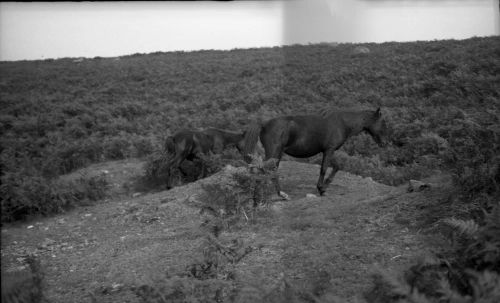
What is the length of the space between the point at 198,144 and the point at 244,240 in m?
5.63

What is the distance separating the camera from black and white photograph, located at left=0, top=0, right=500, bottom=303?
2.43 m

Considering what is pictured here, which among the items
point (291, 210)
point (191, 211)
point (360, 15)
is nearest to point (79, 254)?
point (191, 211)

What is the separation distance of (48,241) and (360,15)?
17.8 ft

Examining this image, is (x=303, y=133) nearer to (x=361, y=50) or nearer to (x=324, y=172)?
(x=324, y=172)

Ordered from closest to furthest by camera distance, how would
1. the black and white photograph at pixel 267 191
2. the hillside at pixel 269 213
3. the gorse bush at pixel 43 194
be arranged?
the black and white photograph at pixel 267 191 → the hillside at pixel 269 213 → the gorse bush at pixel 43 194

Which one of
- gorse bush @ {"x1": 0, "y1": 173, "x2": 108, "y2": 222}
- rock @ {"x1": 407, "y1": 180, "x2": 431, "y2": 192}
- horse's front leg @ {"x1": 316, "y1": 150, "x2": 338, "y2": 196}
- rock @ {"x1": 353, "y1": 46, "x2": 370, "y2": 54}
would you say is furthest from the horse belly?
rock @ {"x1": 353, "y1": 46, "x2": 370, "y2": 54}

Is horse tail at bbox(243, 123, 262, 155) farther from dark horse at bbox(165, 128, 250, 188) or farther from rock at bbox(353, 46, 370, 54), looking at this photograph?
rock at bbox(353, 46, 370, 54)

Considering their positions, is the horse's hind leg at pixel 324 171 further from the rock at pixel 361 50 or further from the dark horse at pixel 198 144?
the rock at pixel 361 50

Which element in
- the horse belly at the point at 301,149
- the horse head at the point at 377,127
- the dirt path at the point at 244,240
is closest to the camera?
the dirt path at the point at 244,240

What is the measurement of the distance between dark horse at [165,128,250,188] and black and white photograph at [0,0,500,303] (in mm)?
36

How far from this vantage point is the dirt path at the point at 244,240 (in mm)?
3979

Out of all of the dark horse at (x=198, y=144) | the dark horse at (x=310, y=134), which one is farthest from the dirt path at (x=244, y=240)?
the dark horse at (x=198, y=144)

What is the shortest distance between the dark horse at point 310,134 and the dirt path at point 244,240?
4.27ft

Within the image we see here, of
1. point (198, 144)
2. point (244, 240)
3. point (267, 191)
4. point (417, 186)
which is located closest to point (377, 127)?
point (417, 186)
